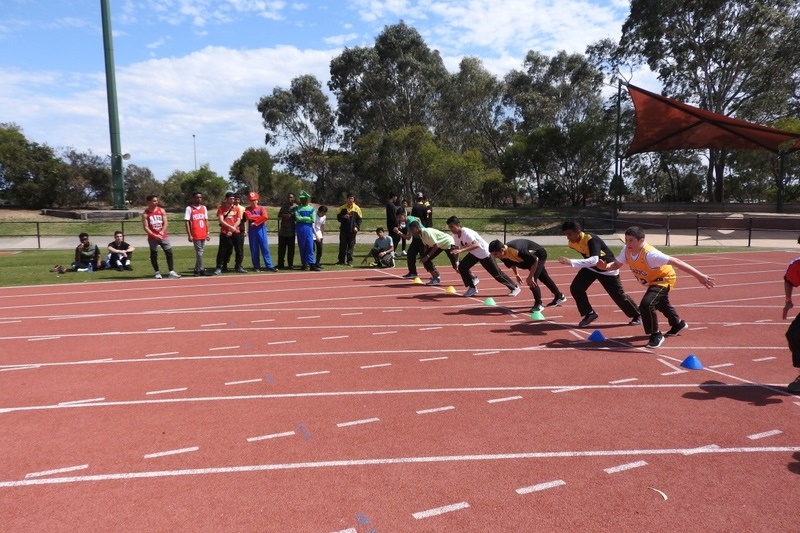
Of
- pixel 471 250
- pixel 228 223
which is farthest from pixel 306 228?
pixel 471 250

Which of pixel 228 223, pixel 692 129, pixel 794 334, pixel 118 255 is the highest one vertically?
pixel 692 129

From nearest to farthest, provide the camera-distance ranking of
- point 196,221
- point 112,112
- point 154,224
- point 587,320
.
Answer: point 587,320 → point 154,224 → point 196,221 → point 112,112

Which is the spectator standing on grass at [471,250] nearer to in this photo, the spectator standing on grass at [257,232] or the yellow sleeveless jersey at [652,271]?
the yellow sleeveless jersey at [652,271]

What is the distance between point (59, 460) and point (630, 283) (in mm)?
11484

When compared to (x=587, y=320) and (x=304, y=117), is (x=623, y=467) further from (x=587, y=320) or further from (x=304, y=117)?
(x=304, y=117)

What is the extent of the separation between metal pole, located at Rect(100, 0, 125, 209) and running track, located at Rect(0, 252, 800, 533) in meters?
23.3

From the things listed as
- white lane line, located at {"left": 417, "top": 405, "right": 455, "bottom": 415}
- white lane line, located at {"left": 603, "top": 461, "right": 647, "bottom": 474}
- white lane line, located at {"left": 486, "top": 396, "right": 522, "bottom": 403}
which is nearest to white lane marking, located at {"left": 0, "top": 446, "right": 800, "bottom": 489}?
white lane line, located at {"left": 603, "top": 461, "right": 647, "bottom": 474}

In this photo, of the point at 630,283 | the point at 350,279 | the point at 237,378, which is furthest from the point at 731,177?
the point at 237,378

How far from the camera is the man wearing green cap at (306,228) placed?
46.8ft

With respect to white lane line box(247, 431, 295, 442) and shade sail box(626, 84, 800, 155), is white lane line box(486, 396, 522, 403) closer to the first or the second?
white lane line box(247, 431, 295, 442)

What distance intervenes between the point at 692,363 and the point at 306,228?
1045 cm

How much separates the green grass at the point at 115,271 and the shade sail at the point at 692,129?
9837mm

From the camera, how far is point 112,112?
95.1 ft

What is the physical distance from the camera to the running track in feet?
10.9
